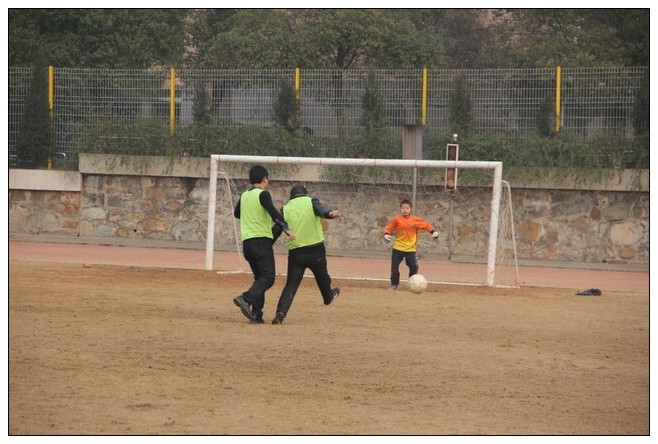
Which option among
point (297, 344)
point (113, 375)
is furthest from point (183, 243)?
point (113, 375)

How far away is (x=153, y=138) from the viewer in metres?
27.7

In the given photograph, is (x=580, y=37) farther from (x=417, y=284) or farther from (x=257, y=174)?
(x=257, y=174)

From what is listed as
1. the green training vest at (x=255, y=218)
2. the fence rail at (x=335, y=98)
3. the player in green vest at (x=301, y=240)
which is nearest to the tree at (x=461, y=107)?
the fence rail at (x=335, y=98)

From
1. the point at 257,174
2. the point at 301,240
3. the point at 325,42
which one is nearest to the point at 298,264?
the point at 301,240

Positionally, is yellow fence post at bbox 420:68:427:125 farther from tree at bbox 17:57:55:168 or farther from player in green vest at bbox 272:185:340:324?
player in green vest at bbox 272:185:340:324

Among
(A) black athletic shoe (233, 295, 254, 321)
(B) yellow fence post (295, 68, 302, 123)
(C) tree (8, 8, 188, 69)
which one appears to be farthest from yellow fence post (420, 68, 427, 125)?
(A) black athletic shoe (233, 295, 254, 321)

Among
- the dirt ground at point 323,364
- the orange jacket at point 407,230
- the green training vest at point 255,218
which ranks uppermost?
the green training vest at point 255,218

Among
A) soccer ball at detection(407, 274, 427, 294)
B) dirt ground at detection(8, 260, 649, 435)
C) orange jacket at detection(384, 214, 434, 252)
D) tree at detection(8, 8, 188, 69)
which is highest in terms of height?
tree at detection(8, 8, 188, 69)

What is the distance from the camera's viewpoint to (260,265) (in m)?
14.3

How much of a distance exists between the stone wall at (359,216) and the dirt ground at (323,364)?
5.80 metres

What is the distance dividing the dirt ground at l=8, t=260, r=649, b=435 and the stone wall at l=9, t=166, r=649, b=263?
19.0 ft

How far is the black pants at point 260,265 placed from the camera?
46.9 feet

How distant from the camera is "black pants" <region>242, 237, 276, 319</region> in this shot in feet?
46.9

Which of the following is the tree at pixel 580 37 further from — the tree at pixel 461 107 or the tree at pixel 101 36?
the tree at pixel 101 36
